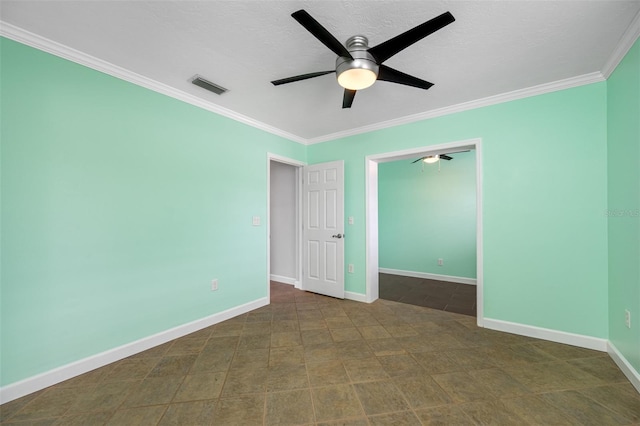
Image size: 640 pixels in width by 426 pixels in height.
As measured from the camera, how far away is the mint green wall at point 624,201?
1851 mm

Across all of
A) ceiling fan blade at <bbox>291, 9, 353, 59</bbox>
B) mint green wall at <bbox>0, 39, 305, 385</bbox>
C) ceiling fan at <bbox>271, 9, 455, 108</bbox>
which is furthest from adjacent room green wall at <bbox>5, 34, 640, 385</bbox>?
ceiling fan blade at <bbox>291, 9, 353, 59</bbox>

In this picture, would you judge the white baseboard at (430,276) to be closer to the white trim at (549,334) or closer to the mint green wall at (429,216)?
the mint green wall at (429,216)

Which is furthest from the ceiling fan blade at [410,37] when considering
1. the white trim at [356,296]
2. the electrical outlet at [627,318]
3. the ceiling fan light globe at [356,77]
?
the white trim at [356,296]

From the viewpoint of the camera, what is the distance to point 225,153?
3152 mm

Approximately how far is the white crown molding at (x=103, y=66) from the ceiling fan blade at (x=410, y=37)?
204 centimetres

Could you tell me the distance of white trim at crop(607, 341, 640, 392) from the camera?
1804 millimetres

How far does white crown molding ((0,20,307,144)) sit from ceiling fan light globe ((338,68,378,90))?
179 centimetres

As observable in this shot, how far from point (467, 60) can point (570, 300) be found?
8.03 ft

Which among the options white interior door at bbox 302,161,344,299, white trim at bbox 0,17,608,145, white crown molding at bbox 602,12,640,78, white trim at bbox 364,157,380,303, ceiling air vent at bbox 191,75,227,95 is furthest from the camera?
Result: white interior door at bbox 302,161,344,299

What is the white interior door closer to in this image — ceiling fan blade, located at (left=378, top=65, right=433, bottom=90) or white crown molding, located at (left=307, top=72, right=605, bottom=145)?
white crown molding, located at (left=307, top=72, right=605, bottom=145)

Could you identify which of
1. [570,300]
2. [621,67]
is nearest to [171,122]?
[621,67]

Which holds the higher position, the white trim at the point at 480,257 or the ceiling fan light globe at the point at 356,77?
the ceiling fan light globe at the point at 356,77

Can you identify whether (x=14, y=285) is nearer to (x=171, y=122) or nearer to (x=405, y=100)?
(x=171, y=122)

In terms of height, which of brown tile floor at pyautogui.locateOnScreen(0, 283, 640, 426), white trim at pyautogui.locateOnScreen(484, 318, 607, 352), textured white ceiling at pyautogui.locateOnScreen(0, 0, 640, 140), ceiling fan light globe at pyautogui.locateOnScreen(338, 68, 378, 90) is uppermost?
textured white ceiling at pyautogui.locateOnScreen(0, 0, 640, 140)
